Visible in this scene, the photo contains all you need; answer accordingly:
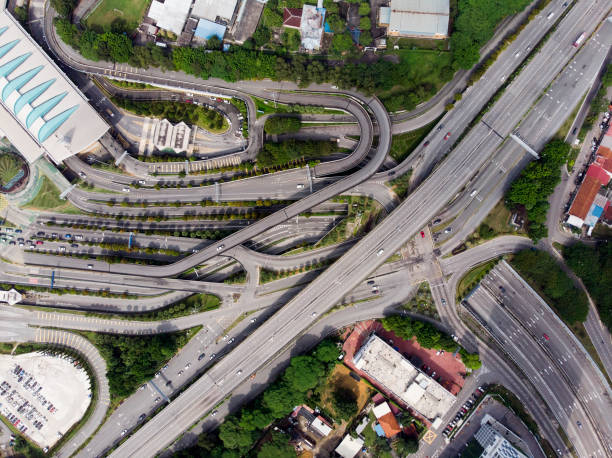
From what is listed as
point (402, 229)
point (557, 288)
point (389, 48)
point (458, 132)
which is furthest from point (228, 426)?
point (389, 48)

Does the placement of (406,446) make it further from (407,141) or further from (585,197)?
(585,197)

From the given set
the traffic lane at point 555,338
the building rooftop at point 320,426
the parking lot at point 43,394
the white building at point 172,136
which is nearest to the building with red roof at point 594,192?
the traffic lane at point 555,338

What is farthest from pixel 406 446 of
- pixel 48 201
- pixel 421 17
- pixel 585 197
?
pixel 48 201

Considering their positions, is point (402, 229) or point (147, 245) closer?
point (402, 229)

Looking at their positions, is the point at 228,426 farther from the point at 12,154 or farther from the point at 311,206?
the point at 12,154

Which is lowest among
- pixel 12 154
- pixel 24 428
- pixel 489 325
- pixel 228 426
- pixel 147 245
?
pixel 24 428

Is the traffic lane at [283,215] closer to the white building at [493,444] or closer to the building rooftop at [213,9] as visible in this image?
the building rooftop at [213,9]

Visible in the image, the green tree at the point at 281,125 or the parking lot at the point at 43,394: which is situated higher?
the green tree at the point at 281,125

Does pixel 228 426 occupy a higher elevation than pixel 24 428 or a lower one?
higher
